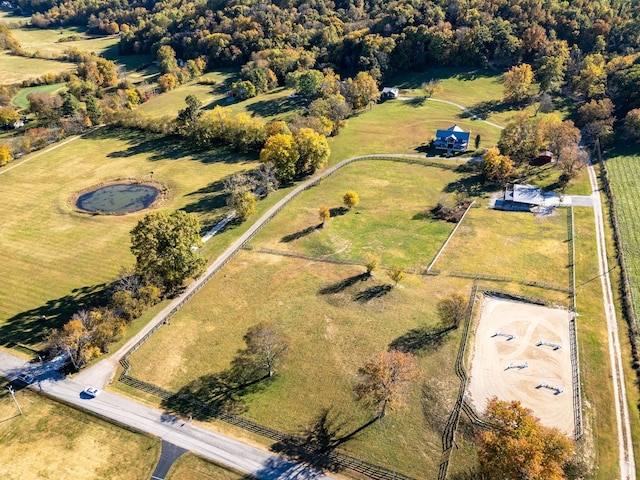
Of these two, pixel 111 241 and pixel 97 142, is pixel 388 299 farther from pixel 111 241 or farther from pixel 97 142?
pixel 97 142

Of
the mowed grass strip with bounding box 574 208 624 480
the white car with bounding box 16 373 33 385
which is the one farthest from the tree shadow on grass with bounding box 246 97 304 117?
the white car with bounding box 16 373 33 385

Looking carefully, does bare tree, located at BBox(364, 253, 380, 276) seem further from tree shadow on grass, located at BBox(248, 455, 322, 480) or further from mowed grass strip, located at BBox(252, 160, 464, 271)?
A: tree shadow on grass, located at BBox(248, 455, 322, 480)

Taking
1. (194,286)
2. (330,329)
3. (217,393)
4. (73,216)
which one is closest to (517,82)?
(330,329)

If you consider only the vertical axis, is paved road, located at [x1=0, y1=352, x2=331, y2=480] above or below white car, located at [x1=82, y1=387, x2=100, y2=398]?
below

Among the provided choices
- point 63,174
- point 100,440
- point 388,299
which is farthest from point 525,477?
point 63,174

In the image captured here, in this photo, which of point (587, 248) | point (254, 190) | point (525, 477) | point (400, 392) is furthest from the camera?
point (254, 190)

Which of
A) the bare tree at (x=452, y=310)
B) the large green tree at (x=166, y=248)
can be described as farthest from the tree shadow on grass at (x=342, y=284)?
the large green tree at (x=166, y=248)
